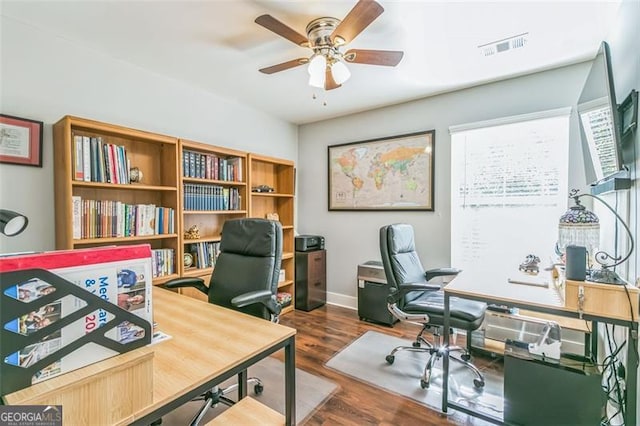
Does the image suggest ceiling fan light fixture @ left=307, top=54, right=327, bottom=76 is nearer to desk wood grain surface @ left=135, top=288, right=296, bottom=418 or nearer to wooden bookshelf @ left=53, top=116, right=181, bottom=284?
wooden bookshelf @ left=53, top=116, right=181, bottom=284

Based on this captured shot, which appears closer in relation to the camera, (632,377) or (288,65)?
(632,377)

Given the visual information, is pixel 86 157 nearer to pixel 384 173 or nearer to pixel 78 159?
pixel 78 159

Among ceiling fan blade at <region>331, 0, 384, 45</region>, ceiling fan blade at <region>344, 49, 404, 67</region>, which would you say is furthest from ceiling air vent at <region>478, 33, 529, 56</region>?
ceiling fan blade at <region>331, 0, 384, 45</region>

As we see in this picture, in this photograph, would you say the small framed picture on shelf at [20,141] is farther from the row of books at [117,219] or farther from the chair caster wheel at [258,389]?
the chair caster wheel at [258,389]

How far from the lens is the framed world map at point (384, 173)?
10.2 ft

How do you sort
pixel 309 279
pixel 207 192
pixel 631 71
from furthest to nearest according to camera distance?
pixel 309 279, pixel 207 192, pixel 631 71

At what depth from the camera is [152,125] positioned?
255 centimetres

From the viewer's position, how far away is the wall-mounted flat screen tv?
1407 millimetres

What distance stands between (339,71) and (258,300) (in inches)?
63.6

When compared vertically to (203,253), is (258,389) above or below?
below

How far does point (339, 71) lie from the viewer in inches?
78.5

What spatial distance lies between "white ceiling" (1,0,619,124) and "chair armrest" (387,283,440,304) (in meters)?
1.76

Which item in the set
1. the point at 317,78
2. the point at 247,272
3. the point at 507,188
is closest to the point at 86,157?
the point at 247,272

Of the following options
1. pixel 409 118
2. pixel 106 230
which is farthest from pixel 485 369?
pixel 106 230
